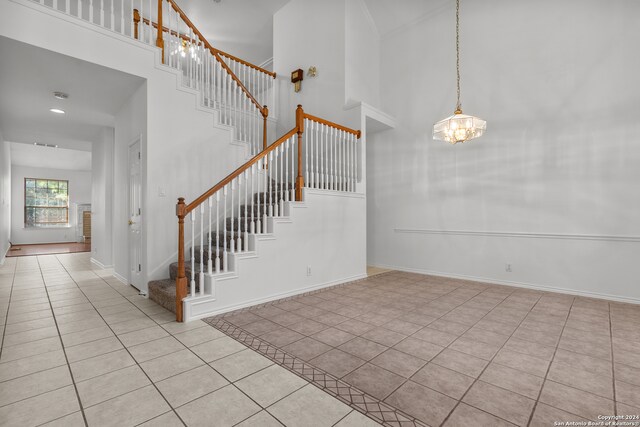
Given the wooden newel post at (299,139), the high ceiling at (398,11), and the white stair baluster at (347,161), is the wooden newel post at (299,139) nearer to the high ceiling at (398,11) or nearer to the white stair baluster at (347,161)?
the white stair baluster at (347,161)

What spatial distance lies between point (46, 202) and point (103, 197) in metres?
8.67

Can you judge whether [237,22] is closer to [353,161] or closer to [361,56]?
[361,56]

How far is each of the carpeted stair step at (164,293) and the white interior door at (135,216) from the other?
53cm

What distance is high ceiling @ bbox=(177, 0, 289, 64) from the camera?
610 centimetres

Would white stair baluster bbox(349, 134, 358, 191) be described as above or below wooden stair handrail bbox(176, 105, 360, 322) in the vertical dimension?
above

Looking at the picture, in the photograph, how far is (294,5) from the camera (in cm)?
619

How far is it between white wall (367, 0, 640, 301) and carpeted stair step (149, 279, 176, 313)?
4137 millimetres

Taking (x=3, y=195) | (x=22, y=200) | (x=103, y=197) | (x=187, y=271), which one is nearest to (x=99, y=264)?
(x=103, y=197)

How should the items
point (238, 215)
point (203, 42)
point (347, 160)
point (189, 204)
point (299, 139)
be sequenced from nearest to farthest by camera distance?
point (189, 204)
point (238, 215)
point (299, 139)
point (203, 42)
point (347, 160)

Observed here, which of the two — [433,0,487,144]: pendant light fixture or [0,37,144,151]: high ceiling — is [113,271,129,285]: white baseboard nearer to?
[0,37,144,151]: high ceiling

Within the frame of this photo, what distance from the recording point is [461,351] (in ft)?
7.86

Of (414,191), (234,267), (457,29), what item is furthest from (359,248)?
(457,29)

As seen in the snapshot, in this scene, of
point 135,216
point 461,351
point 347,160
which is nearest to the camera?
point 461,351

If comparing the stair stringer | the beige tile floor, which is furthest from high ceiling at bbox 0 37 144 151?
the beige tile floor
